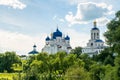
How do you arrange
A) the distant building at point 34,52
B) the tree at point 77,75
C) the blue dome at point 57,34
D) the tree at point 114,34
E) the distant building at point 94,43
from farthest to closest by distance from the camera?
the distant building at point 34,52
the blue dome at point 57,34
the distant building at point 94,43
the tree at point 77,75
the tree at point 114,34

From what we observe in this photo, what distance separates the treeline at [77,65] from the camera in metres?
40.6

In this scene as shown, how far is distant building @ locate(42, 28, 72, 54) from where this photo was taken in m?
159

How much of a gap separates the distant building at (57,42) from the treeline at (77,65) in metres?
28.4

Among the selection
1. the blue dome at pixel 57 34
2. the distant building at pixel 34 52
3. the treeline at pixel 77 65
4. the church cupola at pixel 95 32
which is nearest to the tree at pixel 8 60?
the treeline at pixel 77 65

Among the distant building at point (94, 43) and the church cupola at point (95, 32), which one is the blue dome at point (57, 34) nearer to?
the distant building at point (94, 43)

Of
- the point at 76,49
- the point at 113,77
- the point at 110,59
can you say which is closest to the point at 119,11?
the point at 113,77

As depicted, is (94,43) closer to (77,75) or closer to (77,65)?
(77,65)

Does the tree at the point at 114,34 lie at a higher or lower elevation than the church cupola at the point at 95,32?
lower

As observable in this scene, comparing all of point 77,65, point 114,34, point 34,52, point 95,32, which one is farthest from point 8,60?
point 114,34

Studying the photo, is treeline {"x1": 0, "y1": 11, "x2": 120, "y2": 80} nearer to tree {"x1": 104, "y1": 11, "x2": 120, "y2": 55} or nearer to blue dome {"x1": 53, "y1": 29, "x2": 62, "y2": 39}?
tree {"x1": 104, "y1": 11, "x2": 120, "y2": 55}

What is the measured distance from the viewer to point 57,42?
6334 inches

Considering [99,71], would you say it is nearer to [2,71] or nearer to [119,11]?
[119,11]

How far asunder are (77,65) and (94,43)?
267ft

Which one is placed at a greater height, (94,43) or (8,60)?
(94,43)
